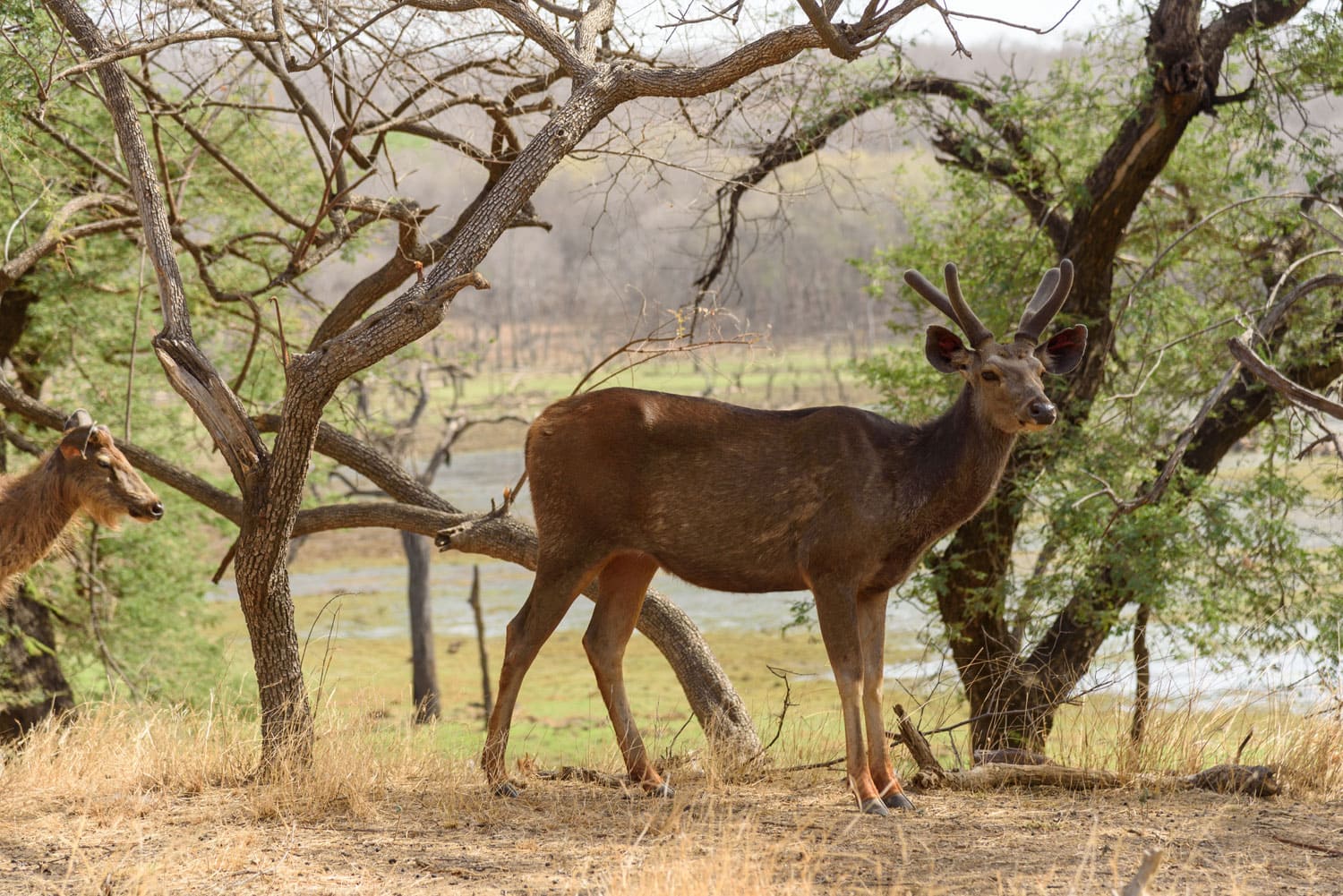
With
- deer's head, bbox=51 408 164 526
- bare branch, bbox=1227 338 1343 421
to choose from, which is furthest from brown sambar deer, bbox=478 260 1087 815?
deer's head, bbox=51 408 164 526

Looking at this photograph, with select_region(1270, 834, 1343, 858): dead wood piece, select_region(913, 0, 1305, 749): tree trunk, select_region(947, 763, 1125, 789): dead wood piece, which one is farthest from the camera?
select_region(913, 0, 1305, 749): tree trunk

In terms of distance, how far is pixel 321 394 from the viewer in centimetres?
690

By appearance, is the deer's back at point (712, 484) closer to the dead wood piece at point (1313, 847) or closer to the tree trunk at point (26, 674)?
the dead wood piece at point (1313, 847)

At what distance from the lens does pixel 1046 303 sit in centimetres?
673

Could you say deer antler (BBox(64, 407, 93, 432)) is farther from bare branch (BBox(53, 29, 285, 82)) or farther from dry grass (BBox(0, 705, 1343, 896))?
bare branch (BBox(53, 29, 285, 82))

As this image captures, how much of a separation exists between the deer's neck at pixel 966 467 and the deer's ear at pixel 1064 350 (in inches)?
18.3

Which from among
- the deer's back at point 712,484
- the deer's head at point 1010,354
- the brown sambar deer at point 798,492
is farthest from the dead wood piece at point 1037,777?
the deer's head at point 1010,354

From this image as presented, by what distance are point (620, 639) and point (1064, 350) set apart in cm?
282

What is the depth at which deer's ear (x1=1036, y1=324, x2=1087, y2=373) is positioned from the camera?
6773 millimetres

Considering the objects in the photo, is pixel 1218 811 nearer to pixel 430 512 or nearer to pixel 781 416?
pixel 781 416

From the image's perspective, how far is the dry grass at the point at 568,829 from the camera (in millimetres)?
5352

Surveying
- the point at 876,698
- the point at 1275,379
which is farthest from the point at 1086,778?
the point at 1275,379

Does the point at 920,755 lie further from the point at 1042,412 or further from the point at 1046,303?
the point at 1046,303

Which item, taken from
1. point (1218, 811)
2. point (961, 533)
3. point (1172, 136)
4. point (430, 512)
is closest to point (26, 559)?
point (430, 512)
